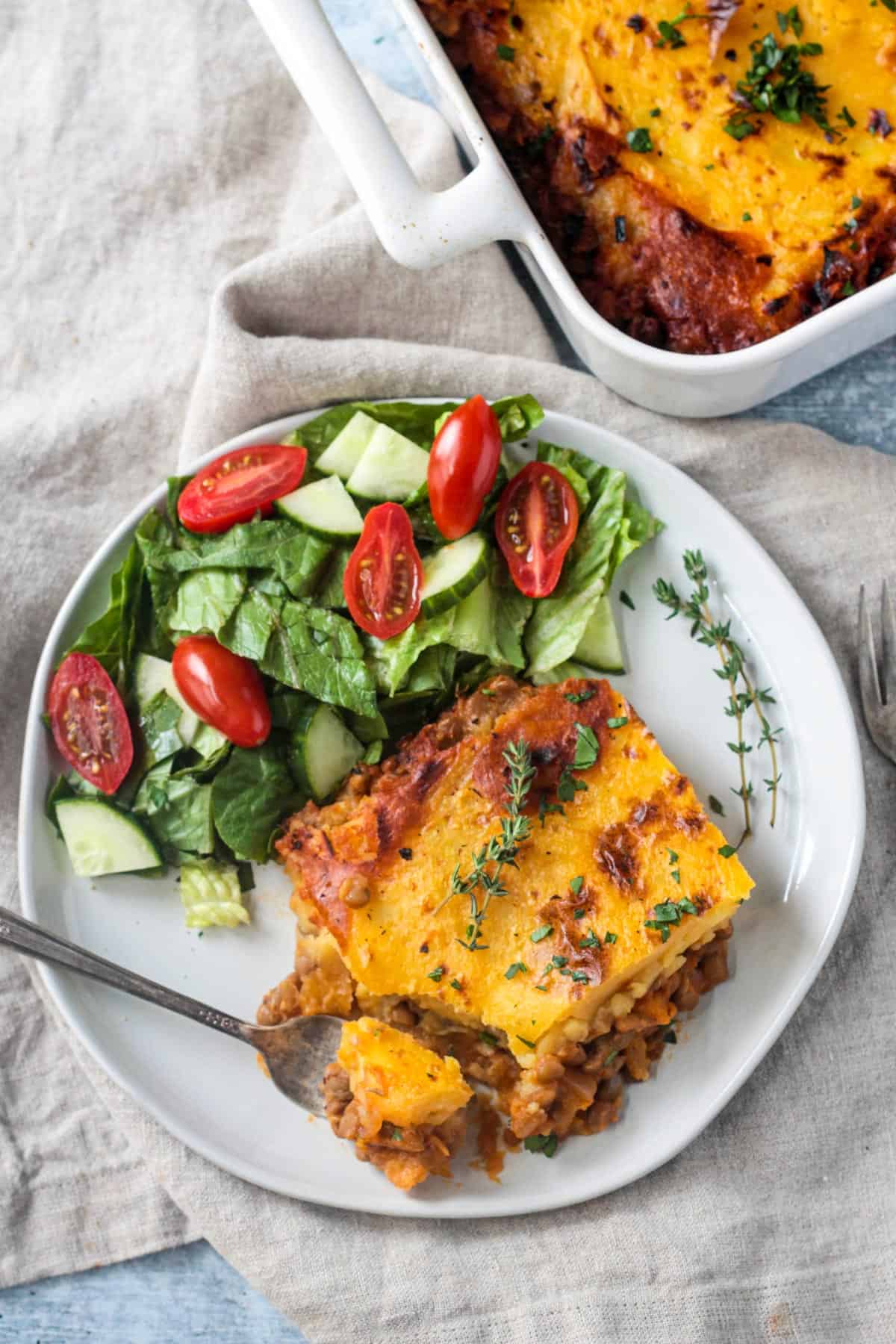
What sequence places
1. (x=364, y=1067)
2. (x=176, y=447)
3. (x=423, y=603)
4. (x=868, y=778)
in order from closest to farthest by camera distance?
(x=364, y=1067) < (x=423, y=603) < (x=868, y=778) < (x=176, y=447)

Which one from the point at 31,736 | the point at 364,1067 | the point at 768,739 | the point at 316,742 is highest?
the point at 31,736

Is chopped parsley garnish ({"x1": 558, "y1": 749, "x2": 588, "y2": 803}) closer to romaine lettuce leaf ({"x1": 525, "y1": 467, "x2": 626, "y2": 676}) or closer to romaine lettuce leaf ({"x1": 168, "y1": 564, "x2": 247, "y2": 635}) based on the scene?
romaine lettuce leaf ({"x1": 525, "y1": 467, "x2": 626, "y2": 676})

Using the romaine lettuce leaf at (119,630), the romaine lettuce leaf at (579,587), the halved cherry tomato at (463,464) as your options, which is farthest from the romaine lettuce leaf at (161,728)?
the romaine lettuce leaf at (579,587)

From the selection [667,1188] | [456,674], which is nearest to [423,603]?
[456,674]

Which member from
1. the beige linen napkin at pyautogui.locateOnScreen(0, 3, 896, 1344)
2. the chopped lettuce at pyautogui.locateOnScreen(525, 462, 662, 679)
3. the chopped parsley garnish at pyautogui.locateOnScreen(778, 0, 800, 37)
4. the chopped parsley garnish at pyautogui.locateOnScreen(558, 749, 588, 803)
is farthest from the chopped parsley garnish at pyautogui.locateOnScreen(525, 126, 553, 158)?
the chopped parsley garnish at pyautogui.locateOnScreen(558, 749, 588, 803)

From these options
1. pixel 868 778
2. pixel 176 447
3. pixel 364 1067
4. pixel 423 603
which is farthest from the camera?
pixel 176 447

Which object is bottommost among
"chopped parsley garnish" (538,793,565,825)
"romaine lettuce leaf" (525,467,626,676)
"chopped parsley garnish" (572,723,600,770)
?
"chopped parsley garnish" (538,793,565,825)

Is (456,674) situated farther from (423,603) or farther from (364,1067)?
(364,1067)
